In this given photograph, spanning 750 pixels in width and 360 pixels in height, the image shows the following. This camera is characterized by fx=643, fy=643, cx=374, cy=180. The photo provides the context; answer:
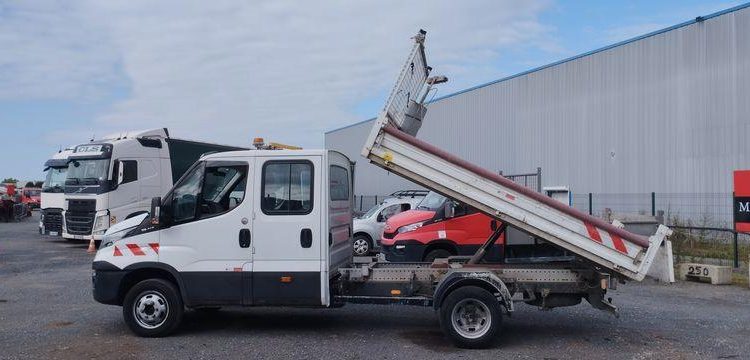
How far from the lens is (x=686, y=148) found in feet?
63.4

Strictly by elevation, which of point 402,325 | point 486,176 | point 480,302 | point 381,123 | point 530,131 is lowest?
point 402,325

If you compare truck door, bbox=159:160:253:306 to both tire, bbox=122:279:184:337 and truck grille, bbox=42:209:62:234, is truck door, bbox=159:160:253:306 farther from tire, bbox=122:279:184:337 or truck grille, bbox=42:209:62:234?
truck grille, bbox=42:209:62:234

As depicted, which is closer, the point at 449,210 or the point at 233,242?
the point at 233,242

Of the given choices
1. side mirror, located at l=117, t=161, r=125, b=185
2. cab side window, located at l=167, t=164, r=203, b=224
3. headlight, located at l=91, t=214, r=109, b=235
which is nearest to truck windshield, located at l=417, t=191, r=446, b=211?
cab side window, located at l=167, t=164, r=203, b=224

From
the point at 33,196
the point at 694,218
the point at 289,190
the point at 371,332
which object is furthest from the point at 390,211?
the point at 33,196

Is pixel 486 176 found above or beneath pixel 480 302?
above

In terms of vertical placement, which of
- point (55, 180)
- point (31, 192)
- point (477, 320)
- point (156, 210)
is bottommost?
point (477, 320)

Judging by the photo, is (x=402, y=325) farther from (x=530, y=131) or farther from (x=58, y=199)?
(x=530, y=131)

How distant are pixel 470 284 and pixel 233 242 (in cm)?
279

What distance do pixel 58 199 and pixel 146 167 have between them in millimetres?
3422

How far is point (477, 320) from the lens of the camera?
7.34 meters

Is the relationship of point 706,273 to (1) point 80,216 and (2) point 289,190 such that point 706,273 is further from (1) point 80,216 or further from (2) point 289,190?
(1) point 80,216

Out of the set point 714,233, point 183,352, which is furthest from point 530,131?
point 183,352

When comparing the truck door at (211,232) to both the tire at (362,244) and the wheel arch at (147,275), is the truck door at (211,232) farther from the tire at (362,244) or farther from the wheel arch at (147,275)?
the tire at (362,244)
